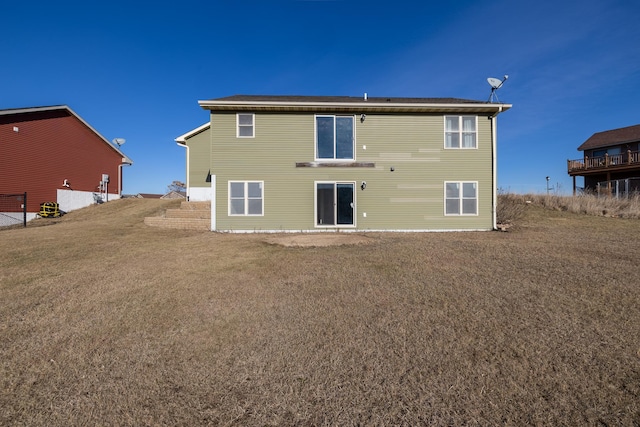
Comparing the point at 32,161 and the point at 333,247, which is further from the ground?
the point at 32,161

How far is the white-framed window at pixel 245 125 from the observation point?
38.4 ft

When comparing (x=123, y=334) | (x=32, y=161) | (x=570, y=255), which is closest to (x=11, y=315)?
(x=123, y=334)

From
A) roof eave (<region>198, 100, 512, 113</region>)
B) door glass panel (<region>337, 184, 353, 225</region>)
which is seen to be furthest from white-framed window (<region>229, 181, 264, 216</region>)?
door glass panel (<region>337, 184, 353, 225</region>)

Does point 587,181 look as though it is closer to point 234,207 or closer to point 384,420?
point 234,207

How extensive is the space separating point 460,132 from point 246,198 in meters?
9.75

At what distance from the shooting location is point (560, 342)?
9.94 ft

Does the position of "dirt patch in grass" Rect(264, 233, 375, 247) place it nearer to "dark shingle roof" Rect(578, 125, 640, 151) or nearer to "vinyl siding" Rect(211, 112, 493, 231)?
"vinyl siding" Rect(211, 112, 493, 231)

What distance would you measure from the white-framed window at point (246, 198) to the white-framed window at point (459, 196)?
26.6 ft

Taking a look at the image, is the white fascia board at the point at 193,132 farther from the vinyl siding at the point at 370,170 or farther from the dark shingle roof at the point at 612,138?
the dark shingle roof at the point at 612,138

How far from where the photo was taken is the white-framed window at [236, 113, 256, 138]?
1170 cm

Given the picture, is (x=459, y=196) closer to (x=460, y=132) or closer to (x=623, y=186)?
(x=460, y=132)

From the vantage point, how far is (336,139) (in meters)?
12.0

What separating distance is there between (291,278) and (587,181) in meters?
34.1

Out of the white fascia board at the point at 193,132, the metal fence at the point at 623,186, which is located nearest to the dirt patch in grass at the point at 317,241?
the white fascia board at the point at 193,132
